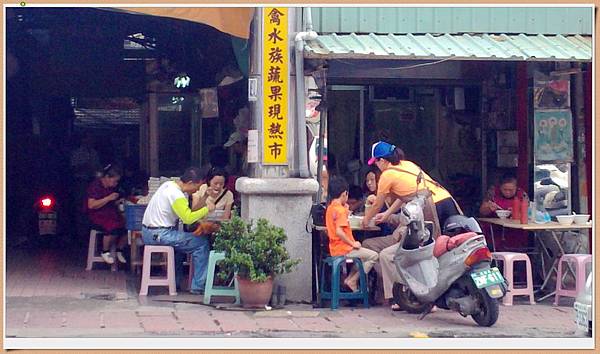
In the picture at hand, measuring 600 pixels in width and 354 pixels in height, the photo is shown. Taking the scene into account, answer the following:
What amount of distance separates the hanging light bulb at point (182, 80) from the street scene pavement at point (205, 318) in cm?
416

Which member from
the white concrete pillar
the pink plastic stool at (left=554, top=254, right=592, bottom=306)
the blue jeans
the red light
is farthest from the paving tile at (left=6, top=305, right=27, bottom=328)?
the pink plastic stool at (left=554, top=254, right=592, bottom=306)

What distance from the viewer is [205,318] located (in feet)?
30.0

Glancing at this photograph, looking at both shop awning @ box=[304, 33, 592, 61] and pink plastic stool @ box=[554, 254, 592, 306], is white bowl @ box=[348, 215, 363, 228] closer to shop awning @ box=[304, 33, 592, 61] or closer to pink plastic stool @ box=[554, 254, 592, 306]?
shop awning @ box=[304, 33, 592, 61]

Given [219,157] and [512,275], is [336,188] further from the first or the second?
[219,157]

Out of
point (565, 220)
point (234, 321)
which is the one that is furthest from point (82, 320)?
point (565, 220)

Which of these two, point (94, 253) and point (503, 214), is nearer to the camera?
Answer: point (503, 214)

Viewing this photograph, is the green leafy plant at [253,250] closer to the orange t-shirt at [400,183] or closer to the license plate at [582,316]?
the orange t-shirt at [400,183]

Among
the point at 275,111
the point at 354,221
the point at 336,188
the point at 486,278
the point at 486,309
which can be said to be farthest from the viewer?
the point at 354,221

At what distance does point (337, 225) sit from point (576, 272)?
257 centimetres

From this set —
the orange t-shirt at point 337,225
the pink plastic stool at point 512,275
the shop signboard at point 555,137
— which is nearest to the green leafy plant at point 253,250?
the orange t-shirt at point 337,225

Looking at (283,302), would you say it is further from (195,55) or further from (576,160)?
(195,55)

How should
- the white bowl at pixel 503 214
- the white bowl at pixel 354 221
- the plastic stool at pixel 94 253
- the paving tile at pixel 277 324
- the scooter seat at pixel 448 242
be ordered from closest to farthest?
the paving tile at pixel 277 324, the scooter seat at pixel 448 242, the white bowl at pixel 354 221, the white bowl at pixel 503 214, the plastic stool at pixel 94 253

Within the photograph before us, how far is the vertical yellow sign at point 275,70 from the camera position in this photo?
9.81m

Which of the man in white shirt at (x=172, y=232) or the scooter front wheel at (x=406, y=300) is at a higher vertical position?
the man in white shirt at (x=172, y=232)
